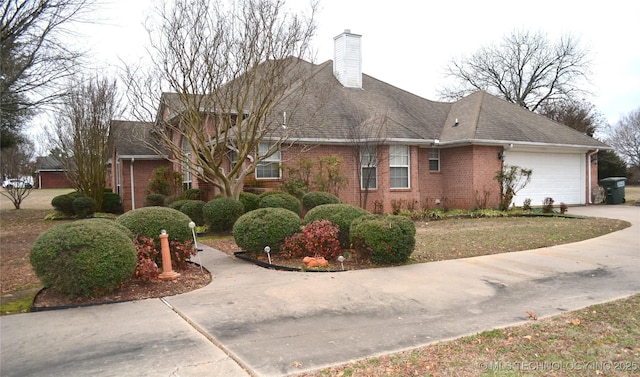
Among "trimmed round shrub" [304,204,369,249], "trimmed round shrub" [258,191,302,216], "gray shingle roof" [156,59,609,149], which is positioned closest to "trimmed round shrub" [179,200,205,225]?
"trimmed round shrub" [258,191,302,216]

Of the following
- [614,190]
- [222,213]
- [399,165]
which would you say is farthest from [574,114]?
[222,213]

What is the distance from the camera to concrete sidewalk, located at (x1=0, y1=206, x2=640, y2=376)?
14.2 ft

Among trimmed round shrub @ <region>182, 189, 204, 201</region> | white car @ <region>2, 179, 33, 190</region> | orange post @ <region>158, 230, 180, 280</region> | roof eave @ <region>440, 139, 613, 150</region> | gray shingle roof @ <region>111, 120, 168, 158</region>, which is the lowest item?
orange post @ <region>158, 230, 180, 280</region>

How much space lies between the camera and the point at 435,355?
440 centimetres

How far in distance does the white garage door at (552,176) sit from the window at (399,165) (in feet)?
15.2

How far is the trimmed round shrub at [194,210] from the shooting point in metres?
14.9

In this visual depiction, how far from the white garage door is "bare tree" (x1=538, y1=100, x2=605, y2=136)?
66.2ft

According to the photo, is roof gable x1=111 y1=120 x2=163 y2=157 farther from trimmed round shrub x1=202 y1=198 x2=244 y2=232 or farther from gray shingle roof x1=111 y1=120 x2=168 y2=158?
trimmed round shrub x1=202 y1=198 x2=244 y2=232

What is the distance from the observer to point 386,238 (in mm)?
8461

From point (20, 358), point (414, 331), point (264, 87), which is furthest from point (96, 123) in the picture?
point (414, 331)

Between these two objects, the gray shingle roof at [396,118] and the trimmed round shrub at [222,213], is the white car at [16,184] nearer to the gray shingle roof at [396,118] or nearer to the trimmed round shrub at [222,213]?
the gray shingle roof at [396,118]

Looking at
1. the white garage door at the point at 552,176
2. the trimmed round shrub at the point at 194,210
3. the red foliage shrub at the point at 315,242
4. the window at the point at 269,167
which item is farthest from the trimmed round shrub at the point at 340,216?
the white garage door at the point at 552,176

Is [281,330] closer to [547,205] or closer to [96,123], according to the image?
[547,205]

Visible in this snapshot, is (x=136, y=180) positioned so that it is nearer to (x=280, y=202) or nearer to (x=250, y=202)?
(x=250, y=202)
